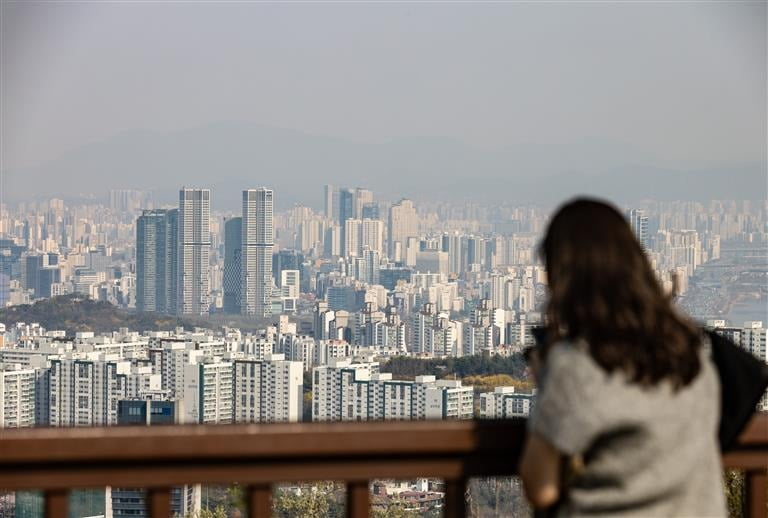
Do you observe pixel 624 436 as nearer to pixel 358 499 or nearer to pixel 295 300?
pixel 358 499

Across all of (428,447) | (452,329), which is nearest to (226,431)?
(428,447)

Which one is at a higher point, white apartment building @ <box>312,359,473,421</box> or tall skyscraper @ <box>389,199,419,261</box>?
tall skyscraper @ <box>389,199,419,261</box>

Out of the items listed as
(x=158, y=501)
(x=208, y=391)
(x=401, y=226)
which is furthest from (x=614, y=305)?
(x=401, y=226)

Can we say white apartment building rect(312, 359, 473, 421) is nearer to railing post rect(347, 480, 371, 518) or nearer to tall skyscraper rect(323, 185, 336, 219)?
railing post rect(347, 480, 371, 518)

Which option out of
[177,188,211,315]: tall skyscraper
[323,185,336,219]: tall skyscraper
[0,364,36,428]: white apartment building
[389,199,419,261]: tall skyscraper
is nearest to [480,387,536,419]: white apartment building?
[0,364,36,428]: white apartment building

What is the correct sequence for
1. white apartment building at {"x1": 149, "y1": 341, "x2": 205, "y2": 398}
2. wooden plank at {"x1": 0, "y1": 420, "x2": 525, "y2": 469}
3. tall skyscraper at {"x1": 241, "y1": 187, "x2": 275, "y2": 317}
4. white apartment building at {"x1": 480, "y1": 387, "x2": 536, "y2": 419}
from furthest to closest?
tall skyscraper at {"x1": 241, "y1": 187, "x2": 275, "y2": 317}, white apartment building at {"x1": 149, "y1": 341, "x2": 205, "y2": 398}, white apartment building at {"x1": 480, "y1": 387, "x2": 536, "y2": 419}, wooden plank at {"x1": 0, "y1": 420, "x2": 525, "y2": 469}

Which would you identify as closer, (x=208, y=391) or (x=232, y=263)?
(x=208, y=391)
